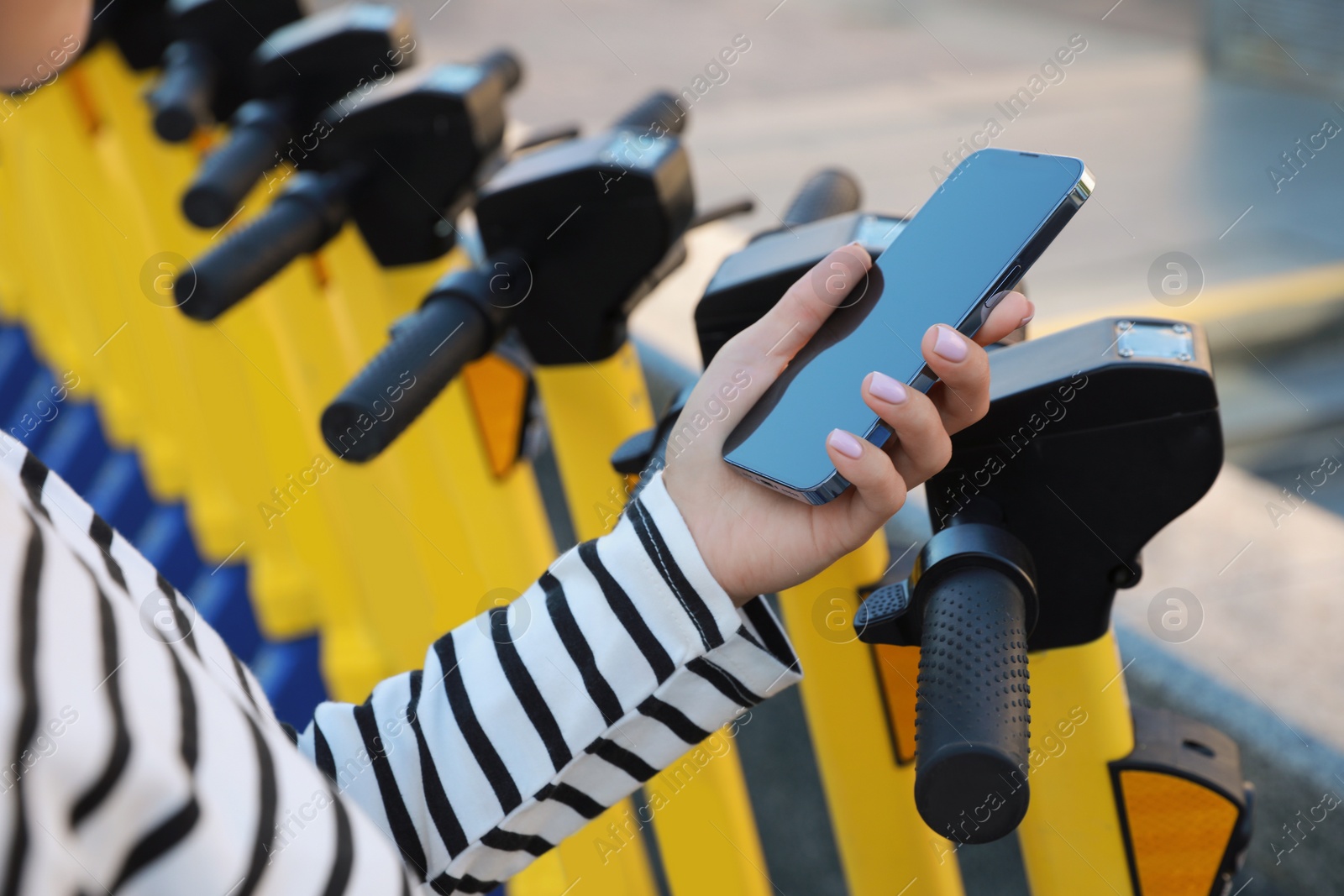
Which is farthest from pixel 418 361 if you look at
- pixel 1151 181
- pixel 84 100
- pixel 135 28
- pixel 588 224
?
pixel 1151 181

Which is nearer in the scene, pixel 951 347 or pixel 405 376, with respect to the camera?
pixel 951 347

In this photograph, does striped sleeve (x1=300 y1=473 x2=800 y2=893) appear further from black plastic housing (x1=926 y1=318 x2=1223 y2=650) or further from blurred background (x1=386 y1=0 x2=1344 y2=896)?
blurred background (x1=386 y1=0 x2=1344 y2=896)

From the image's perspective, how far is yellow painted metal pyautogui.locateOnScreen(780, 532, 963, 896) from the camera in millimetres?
682

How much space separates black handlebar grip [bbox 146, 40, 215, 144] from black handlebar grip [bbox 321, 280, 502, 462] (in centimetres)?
41

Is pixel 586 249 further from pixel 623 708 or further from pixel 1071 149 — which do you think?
pixel 1071 149

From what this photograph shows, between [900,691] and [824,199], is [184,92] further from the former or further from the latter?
[900,691]

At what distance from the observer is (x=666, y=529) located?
0.55 metres

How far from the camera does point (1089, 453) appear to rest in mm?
494

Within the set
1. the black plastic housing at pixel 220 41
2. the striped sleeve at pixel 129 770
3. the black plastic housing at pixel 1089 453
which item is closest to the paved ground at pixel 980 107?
the black plastic housing at pixel 220 41

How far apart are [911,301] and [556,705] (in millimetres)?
258

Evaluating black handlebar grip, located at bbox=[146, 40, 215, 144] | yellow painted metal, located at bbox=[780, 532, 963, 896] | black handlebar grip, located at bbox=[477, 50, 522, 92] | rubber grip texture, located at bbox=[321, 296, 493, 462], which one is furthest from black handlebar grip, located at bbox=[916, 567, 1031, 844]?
black handlebar grip, located at bbox=[146, 40, 215, 144]

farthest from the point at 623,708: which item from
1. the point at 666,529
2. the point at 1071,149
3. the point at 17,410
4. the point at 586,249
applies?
the point at 1071,149

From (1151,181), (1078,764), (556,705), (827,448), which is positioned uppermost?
(827,448)

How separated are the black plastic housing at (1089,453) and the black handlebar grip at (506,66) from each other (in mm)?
555
